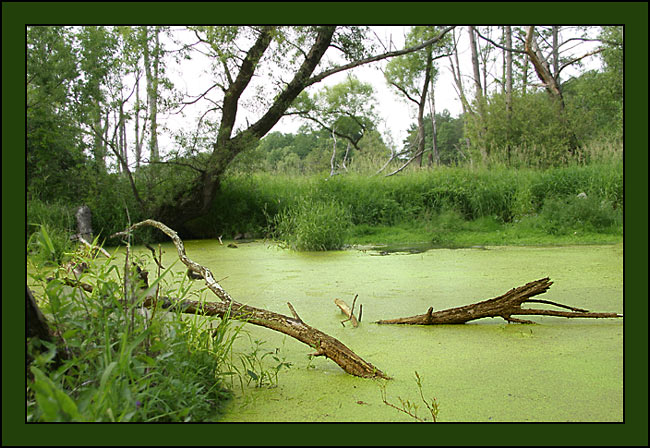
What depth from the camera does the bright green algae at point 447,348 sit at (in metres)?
1.63

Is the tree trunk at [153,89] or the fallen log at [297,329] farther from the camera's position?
the tree trunk at [153,89]

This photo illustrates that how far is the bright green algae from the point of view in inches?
64.2

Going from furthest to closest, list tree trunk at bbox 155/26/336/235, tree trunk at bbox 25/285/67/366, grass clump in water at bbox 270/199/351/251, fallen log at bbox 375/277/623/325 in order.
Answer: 1. tree trunk at bbox 155/26/336/235
2. grass clump in water at bbox 270/199/351/251
3. fallen log at bbox 375/277/623/325
4. tree trunk at bbox 25/285/67/366

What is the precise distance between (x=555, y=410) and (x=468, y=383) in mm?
316

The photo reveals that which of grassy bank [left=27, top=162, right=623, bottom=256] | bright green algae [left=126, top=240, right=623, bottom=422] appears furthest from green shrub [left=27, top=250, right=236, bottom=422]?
grassy bank [left=27, top=162, right=623, bottom=256]

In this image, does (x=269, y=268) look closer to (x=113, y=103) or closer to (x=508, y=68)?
(x=113, y=103)

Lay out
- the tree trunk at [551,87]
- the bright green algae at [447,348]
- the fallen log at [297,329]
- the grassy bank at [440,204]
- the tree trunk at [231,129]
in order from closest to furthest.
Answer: the bright green algae at [447,348] < the fallen log at [297,329] < the grassy bank at [440,204] < the tree trunk at [231,129] < the tree trunk at [551,87]

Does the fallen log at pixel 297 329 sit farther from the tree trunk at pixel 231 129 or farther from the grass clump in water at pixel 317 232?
the tree trunk at pixel 231 129

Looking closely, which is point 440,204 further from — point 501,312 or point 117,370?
point 117,370

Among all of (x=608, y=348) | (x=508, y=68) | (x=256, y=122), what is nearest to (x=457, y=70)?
(x=508, y=68)

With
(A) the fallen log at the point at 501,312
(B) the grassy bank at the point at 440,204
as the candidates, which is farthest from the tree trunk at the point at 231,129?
(A) the fallen log at the point at 501,312

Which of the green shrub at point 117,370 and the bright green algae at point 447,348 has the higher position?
the green shrub at point 117,370

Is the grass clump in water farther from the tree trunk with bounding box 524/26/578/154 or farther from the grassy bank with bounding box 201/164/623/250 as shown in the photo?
the tree trunk with bounding box 524/26/578/154

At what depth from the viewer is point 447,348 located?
226 centimetres
